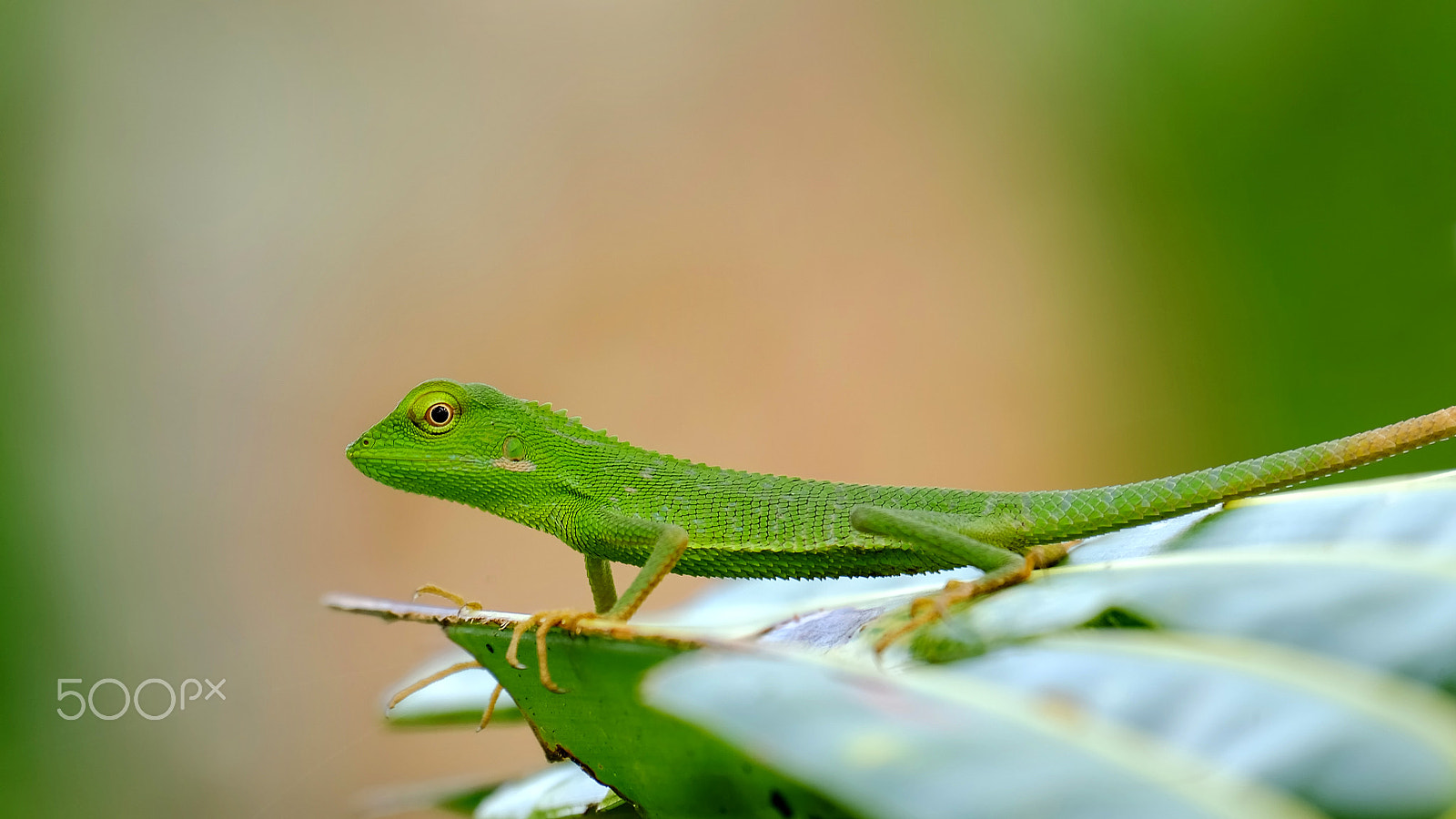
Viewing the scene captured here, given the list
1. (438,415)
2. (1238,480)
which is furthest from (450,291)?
(1238,480)

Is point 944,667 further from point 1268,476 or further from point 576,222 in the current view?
point 576,222

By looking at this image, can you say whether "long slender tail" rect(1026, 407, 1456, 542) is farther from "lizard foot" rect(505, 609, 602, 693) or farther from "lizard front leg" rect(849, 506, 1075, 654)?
"lizard foot" rect(505, 609, 602, 693)

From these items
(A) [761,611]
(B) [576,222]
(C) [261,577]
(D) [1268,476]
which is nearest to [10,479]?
(C) [261,577]

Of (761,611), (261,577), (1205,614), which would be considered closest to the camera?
(1205,614)

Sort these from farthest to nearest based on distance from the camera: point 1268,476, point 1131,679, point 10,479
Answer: point 10,479 → point 1268,476 → point 1131,679

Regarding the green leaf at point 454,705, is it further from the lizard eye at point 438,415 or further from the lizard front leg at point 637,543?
the lizard eye at point 438,415
